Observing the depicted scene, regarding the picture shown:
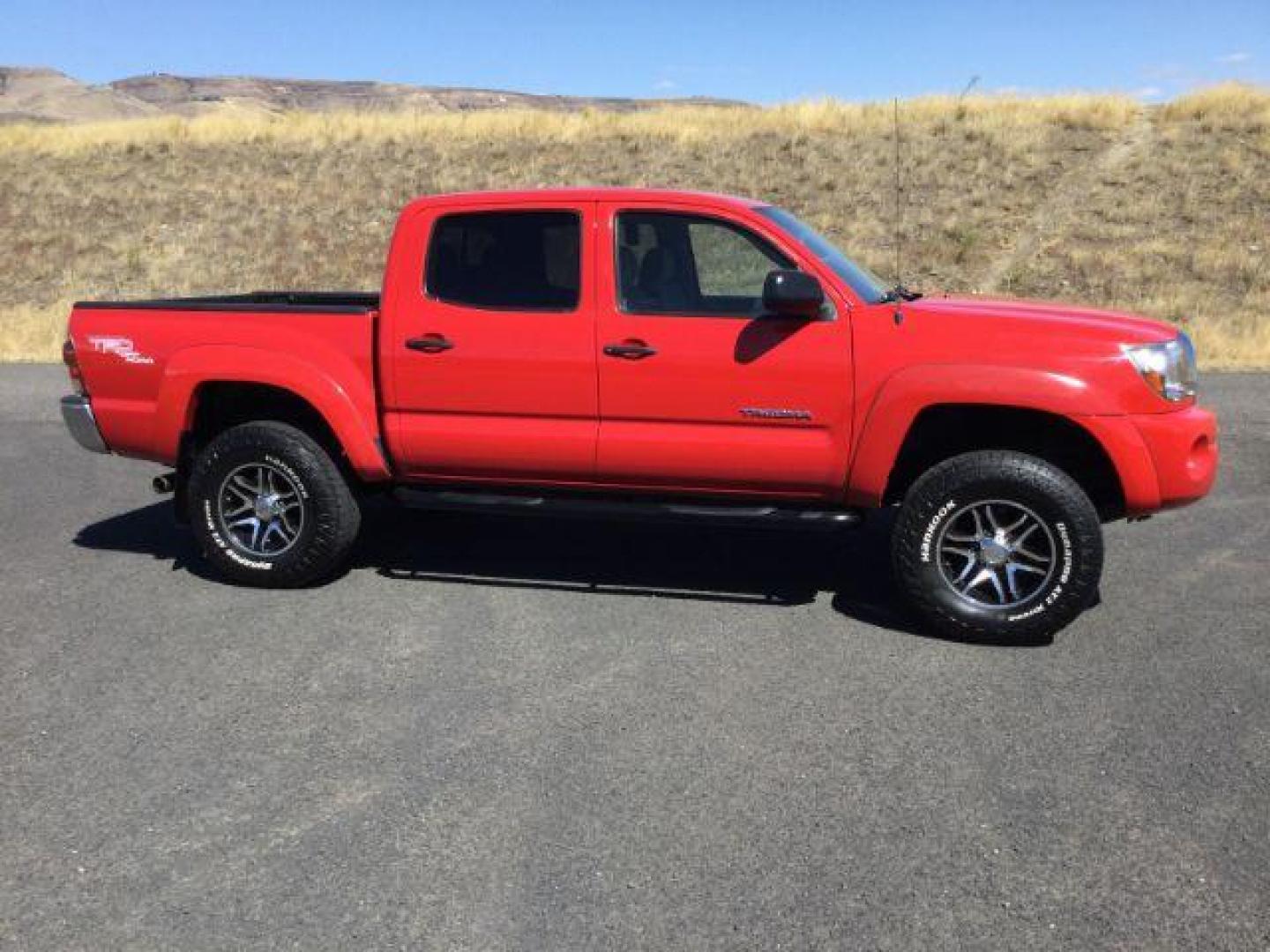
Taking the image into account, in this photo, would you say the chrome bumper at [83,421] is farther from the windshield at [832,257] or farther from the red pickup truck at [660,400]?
the windshield at [832,257]

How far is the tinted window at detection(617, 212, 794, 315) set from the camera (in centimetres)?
562

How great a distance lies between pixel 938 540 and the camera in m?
5.34

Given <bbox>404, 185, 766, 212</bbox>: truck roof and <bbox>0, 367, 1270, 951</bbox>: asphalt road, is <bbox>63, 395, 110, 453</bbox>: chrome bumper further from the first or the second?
<bbox>404, 185, 766, 212</bbox>: truck roof

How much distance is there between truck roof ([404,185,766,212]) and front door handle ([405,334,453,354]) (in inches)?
25.6

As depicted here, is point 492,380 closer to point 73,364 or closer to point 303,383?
point 303,383

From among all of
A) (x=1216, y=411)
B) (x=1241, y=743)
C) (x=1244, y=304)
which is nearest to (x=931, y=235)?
(x=1244, y=304)

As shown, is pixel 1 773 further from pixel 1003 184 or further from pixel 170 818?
pixel 1003 184

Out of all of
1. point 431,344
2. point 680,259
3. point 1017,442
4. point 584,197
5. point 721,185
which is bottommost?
point 1017,442

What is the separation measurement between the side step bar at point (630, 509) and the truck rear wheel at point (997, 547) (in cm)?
38

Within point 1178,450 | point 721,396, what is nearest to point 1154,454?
point 1178,450

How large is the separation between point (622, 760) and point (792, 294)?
88.1 inches

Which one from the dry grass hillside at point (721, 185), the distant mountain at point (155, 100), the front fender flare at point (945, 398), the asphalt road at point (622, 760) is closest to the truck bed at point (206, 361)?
the asphalt road at point (622, 760)

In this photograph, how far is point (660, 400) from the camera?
555cm

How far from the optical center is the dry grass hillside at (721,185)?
2255 centimetres
